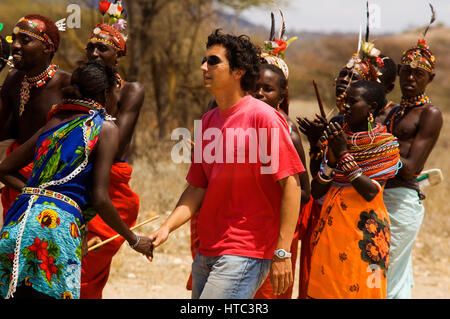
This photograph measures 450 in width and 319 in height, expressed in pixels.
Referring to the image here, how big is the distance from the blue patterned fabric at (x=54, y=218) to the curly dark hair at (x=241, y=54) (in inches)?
26.7

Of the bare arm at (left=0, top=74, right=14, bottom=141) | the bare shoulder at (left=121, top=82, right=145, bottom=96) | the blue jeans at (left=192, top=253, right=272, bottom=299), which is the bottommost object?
the blue jeans at (left=192, top=253, right=272, bottom=299)

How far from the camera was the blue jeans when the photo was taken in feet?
9.86

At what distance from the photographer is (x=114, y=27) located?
4922mm

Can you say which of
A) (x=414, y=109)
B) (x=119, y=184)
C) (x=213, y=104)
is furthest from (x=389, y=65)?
(x=119, y=184)

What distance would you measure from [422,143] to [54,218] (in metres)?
2.53

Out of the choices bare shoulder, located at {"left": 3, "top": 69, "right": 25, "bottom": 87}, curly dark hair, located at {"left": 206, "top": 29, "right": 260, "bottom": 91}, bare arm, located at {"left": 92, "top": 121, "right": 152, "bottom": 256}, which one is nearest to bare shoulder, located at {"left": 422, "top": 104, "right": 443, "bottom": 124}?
curly dark hair, located at {"left": 206, "top": 29, "right": 260, "bottom": 91}

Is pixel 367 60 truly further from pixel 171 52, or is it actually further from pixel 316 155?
pixel 171 52

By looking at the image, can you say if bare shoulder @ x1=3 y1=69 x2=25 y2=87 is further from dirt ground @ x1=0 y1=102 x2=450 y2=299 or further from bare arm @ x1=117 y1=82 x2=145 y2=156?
dirt ground @ x1=0 y1=102 x2=450 y2=299

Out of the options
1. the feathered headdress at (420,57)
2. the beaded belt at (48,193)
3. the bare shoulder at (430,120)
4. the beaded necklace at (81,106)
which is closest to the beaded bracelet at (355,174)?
the bare shoulder at (430,120)

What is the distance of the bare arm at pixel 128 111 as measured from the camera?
178 inches

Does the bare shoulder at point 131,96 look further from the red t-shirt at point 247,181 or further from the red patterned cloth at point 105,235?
the red t-shirt at point 247,181

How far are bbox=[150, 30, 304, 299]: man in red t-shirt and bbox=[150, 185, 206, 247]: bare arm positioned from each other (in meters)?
0.14

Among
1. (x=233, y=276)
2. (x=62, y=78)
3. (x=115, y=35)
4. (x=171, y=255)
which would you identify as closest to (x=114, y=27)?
(x=115, y=35)
